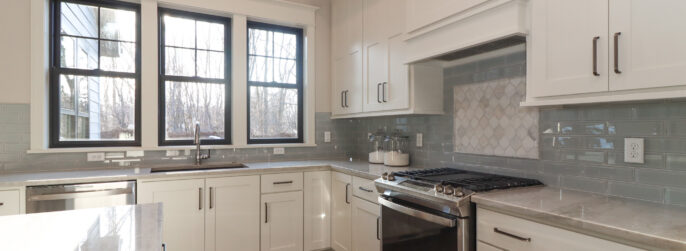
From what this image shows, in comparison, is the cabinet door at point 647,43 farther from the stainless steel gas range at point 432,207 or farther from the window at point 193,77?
the window at point 193,77

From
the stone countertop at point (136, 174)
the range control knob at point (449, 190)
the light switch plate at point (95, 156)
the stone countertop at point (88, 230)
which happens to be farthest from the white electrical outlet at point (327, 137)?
the stone countertop at point (88, 230)

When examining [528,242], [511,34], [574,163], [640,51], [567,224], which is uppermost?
[511,34]

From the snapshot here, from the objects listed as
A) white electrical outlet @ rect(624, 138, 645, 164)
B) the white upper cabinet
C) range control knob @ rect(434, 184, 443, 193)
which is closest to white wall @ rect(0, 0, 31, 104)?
range control knob @ rect(434, 184, 443, 193)

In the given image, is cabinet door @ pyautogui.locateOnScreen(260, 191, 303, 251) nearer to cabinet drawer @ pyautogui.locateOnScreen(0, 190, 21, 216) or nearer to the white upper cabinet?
cabinet drawer @ pyautogui.locateOnScreen(0, 190, 21, 216)

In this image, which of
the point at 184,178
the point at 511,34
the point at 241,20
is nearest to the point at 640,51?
the point at 511,34

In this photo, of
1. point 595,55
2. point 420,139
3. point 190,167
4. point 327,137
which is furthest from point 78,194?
point 595,55

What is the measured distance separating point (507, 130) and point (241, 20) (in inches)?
99.1

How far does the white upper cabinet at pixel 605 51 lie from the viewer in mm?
1213

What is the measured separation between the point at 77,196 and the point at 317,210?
1724mm

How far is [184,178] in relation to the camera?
2559mm

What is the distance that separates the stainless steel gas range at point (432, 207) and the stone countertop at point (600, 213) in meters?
0.09

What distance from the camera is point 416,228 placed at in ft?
6.25

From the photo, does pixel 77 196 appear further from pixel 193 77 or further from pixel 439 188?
pixel 439 188

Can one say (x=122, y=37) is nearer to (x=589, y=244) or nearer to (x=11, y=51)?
(x=11, y=51)
